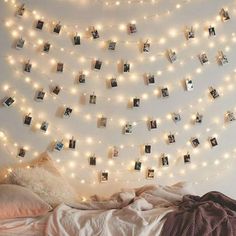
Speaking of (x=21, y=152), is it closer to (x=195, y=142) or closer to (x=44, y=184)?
(x=44, y=184)

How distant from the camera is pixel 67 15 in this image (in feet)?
9.22

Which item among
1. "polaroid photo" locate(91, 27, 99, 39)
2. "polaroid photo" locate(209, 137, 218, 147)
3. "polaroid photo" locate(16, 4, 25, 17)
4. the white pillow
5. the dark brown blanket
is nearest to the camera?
the dark brown blanket

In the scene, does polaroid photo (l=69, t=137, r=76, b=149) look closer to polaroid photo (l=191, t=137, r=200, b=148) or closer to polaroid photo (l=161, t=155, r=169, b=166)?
polaroid photo (l=161, t=155, r=169, b=166)

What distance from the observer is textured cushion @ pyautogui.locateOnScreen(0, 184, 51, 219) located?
7.35 feet

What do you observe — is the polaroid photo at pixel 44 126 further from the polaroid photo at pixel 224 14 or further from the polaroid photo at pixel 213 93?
the polaroid photo at pixel 224 14

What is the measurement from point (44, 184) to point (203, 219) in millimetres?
1016

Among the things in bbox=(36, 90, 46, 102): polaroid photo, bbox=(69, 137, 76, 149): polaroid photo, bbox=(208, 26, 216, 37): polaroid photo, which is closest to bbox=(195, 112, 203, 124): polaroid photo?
bbox=(208, 26, 216, 37): polaroid photo

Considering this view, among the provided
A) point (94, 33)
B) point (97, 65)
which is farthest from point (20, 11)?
point (97, 65)

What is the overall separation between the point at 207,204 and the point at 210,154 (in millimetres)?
728

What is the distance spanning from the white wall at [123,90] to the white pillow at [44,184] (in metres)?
0.21

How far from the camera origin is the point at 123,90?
293 cm

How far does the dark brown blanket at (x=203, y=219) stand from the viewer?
2.15 metres

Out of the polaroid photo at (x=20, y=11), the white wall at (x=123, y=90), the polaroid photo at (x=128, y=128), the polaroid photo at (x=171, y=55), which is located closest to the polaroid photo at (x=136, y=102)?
the white wall at (x=123, y=90)

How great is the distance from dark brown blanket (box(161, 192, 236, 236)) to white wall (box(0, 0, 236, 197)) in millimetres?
611
